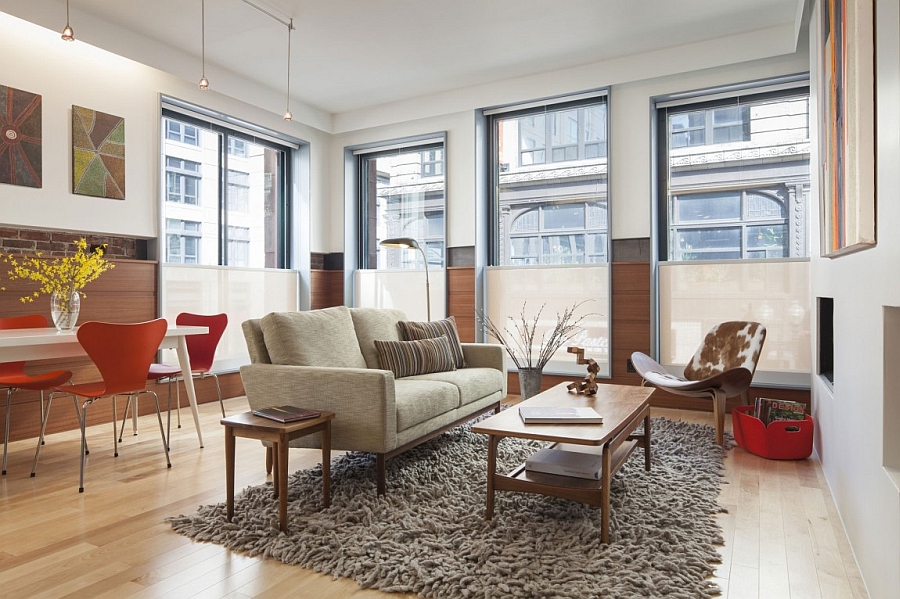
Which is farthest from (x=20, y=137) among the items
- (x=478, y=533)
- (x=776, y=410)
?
(x=776, y=410)

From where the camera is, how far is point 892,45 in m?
1.77

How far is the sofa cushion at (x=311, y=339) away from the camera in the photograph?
11.2 ft

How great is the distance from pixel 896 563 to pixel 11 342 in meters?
3.70

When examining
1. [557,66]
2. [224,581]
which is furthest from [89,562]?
[557,66]

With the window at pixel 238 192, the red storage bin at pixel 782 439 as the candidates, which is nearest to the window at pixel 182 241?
the window at pixel 238 192

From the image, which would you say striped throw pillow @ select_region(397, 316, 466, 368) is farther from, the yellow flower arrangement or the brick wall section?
the brick wall section

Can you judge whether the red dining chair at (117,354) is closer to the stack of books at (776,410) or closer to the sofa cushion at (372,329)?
the sofa cushion at (372,329)

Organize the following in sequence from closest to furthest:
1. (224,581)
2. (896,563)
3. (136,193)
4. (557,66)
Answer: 1. (896,563)
2. (224,581)
3. (136,193)
4. (557,66)

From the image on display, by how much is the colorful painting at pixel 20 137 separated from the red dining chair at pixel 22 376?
102cm

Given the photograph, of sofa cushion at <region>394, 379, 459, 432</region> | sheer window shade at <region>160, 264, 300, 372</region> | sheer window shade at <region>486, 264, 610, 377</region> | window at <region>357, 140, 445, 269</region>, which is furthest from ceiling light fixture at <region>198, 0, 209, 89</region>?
sheer window shade at <region>486, 264, 610, 377</region>

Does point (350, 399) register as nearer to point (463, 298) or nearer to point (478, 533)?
point (478, 533)

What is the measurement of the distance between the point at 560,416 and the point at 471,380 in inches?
56.1

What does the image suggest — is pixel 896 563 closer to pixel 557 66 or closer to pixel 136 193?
pixel 557 66

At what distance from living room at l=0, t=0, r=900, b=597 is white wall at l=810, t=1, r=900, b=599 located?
0.07 ft
